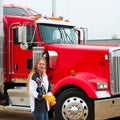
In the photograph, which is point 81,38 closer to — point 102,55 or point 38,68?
point 102,55

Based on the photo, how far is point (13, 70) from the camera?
10234 millimetres

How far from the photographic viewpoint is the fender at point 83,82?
8594mm

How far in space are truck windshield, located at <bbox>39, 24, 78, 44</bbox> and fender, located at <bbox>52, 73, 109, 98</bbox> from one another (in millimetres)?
1279

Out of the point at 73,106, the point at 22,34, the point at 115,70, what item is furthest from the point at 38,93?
the point at 22,34

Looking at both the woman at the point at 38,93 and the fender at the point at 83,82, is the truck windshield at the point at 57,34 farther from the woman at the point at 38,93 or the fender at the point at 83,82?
the woman at the point at 38,93

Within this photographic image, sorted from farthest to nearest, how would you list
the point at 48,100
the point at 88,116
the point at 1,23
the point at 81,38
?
the point at 81,38 → the point at 1,23 → the point at 88,116 → the point at 48,100

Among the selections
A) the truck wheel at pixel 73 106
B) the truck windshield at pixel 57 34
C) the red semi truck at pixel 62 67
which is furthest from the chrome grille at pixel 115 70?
the truck windshield at pixel 57 34

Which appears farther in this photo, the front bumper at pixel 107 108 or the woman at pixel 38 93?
the front bumper at pixel 107 108

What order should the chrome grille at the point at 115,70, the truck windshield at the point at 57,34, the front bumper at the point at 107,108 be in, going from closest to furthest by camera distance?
the front bumper at the point at 107,108 < the chrome grille at the point at 115,70 < the truck windshield at the point at 57,34

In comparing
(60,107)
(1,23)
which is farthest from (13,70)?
(60,107)

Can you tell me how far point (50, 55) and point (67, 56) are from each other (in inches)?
15.9

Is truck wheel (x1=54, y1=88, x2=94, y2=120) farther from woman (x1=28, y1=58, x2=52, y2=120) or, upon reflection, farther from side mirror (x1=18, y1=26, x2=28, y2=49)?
woman (x1=28, y1=58, x2=52, y2=120)

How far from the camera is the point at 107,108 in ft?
28.4

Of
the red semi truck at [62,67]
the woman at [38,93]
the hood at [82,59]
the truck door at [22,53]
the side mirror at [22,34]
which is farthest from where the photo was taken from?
the truck door at [22,53]
